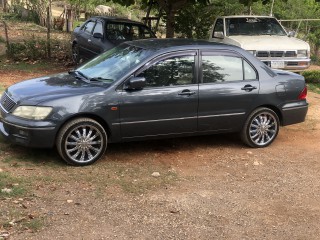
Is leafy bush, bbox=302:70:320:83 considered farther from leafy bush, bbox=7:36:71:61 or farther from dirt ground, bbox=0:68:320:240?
leafy bush, bbox=7:36:71:61

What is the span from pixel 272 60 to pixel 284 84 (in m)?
4.32

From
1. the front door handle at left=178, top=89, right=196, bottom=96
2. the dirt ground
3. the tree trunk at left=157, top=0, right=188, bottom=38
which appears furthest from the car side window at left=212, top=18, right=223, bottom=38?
the front door handle at left=178, top=89, right=196, bottom=96

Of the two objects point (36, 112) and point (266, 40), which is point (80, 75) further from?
point (266, 40)

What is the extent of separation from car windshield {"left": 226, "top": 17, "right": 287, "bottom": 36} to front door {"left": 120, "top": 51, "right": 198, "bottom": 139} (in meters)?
6.29

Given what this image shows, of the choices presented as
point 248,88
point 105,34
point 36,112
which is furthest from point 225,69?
point 105,34

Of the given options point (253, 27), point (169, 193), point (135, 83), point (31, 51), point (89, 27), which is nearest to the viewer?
point (169, 193)

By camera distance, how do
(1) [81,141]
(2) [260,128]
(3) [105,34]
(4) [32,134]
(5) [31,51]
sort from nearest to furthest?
(4) [32,134], (1) [81,141], (2) [260,128], (3) [105,34], (5) [31,51]

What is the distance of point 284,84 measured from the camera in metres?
7.28

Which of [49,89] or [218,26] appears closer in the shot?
[49,89]

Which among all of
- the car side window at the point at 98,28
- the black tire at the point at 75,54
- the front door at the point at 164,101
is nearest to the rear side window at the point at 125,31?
the car side window at the point at 98,28

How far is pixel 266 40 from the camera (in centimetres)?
1173

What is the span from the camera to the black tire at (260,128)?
7102mm

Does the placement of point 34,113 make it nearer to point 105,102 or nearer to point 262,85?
point 105,102

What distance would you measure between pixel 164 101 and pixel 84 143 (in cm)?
119
